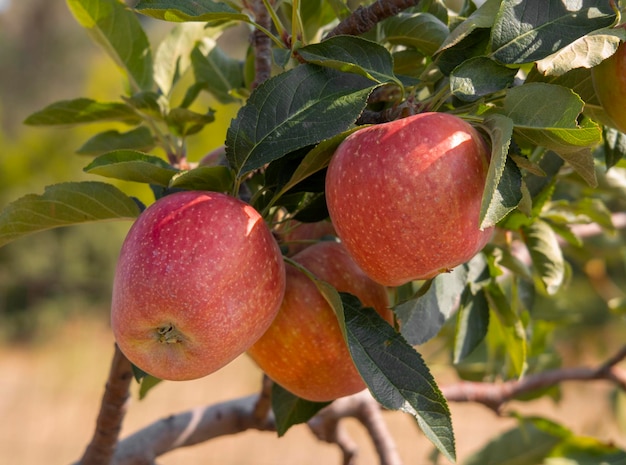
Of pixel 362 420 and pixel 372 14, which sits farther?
pixel 362 420

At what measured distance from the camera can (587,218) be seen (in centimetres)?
90

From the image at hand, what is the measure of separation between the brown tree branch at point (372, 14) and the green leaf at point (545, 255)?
283 millimetres

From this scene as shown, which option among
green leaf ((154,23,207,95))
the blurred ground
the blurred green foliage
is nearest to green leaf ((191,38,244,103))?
green leaf ((154,23,207,95))

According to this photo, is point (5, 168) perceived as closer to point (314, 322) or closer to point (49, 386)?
point (49, 386)

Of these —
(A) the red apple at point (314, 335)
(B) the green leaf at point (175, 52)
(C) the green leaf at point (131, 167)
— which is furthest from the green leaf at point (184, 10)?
(B) the green leaf at point (175, 52)

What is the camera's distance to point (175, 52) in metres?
0.90

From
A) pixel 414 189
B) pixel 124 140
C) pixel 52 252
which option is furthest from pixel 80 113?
pixel 52 252

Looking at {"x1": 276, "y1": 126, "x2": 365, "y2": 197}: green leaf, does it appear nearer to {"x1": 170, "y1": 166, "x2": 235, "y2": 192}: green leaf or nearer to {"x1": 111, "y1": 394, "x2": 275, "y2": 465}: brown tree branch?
{"x1": 170, "y1": 166, "x2": 235, "y2": 192}: green leaf

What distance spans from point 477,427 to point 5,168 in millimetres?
4038

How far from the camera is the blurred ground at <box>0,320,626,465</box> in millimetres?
3783

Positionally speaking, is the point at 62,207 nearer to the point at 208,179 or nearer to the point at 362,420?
the point at 208,179

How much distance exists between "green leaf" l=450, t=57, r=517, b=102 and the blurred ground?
8.42ft

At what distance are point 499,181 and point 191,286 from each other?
0.22 meters

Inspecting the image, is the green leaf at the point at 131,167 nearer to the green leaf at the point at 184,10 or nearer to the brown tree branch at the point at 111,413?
the green leaf at the point at 184,10
